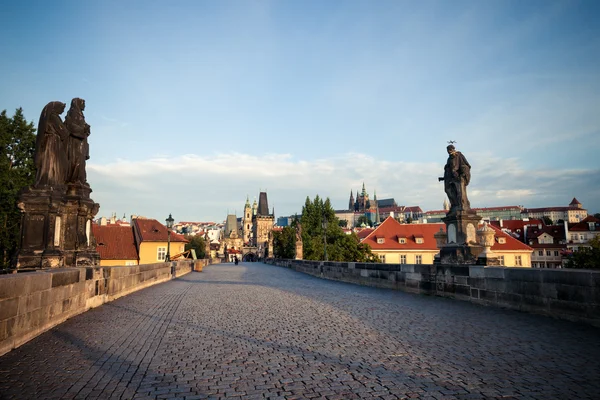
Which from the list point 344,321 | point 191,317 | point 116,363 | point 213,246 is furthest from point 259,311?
point 213,246

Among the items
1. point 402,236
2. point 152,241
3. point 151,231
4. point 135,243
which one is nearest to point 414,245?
point 402,236

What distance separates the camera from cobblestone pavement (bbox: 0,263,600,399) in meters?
3.50

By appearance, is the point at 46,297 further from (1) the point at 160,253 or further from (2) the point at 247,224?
(2) the point at 247,224

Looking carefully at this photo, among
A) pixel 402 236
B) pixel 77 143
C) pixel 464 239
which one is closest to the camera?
pixel 77 143

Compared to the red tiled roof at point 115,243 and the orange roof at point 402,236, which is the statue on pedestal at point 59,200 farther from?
the orange roof at point 402,236

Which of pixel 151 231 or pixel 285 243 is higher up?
pixel 151 231

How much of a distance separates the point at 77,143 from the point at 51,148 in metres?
1.08

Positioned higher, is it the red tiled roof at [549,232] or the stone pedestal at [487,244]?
the red tiled roof at [549,232]

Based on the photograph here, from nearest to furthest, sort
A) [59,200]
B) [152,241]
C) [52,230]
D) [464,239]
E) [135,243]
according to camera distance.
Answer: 1. [52,230]
2. [59,200]
3. [464,239]
4. [152,241]
5. [135,243]

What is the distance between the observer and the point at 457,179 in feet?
42.8

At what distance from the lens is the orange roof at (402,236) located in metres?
57.5

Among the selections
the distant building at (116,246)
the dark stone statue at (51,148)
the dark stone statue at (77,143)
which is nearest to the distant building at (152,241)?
the distant building at (116,246)

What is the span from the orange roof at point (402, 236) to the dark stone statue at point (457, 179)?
43973mm

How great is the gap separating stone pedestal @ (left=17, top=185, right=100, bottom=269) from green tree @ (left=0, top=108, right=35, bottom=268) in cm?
1971
